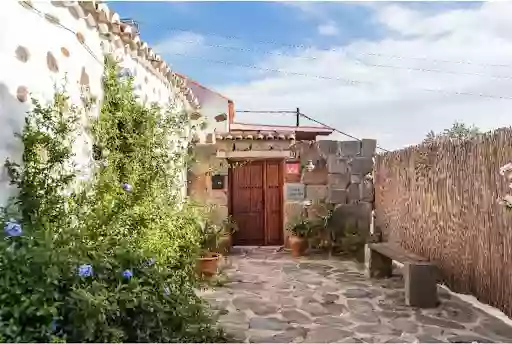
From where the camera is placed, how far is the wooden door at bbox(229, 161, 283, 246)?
32.9 ft

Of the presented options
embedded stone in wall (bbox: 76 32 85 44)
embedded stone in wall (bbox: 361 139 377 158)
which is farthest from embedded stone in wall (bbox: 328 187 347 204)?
embedded stone in wall (bbox: 76 32 85 44)

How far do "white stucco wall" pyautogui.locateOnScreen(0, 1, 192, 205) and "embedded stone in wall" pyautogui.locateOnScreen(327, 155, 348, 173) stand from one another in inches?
231

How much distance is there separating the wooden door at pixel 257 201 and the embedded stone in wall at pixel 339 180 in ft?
3.60

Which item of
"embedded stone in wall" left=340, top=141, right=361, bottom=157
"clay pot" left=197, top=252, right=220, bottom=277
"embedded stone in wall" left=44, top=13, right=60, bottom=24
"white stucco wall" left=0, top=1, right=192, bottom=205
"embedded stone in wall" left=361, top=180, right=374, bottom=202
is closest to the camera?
"white stucco wall" left=0, top=1, right=192, bottom=205

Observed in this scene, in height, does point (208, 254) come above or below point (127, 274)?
below

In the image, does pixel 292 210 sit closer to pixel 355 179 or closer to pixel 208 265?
pixel 355 179

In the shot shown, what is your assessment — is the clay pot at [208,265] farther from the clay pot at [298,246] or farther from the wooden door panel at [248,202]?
the wooden door panel at [248,202]

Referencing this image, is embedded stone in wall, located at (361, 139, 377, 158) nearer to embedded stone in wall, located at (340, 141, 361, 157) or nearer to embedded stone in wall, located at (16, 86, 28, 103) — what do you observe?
embedded stone in wall, located at (340, 141, 361, 157)

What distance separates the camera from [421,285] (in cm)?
533

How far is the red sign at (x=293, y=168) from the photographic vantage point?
965 cm

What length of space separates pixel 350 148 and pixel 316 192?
111 centimetres

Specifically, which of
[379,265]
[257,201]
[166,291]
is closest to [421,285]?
[379,265]

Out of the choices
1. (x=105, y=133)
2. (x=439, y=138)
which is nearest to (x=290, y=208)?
(x=439, y=138)

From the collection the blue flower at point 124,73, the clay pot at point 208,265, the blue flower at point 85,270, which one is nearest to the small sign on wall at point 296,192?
the clay pot at point 208,265
